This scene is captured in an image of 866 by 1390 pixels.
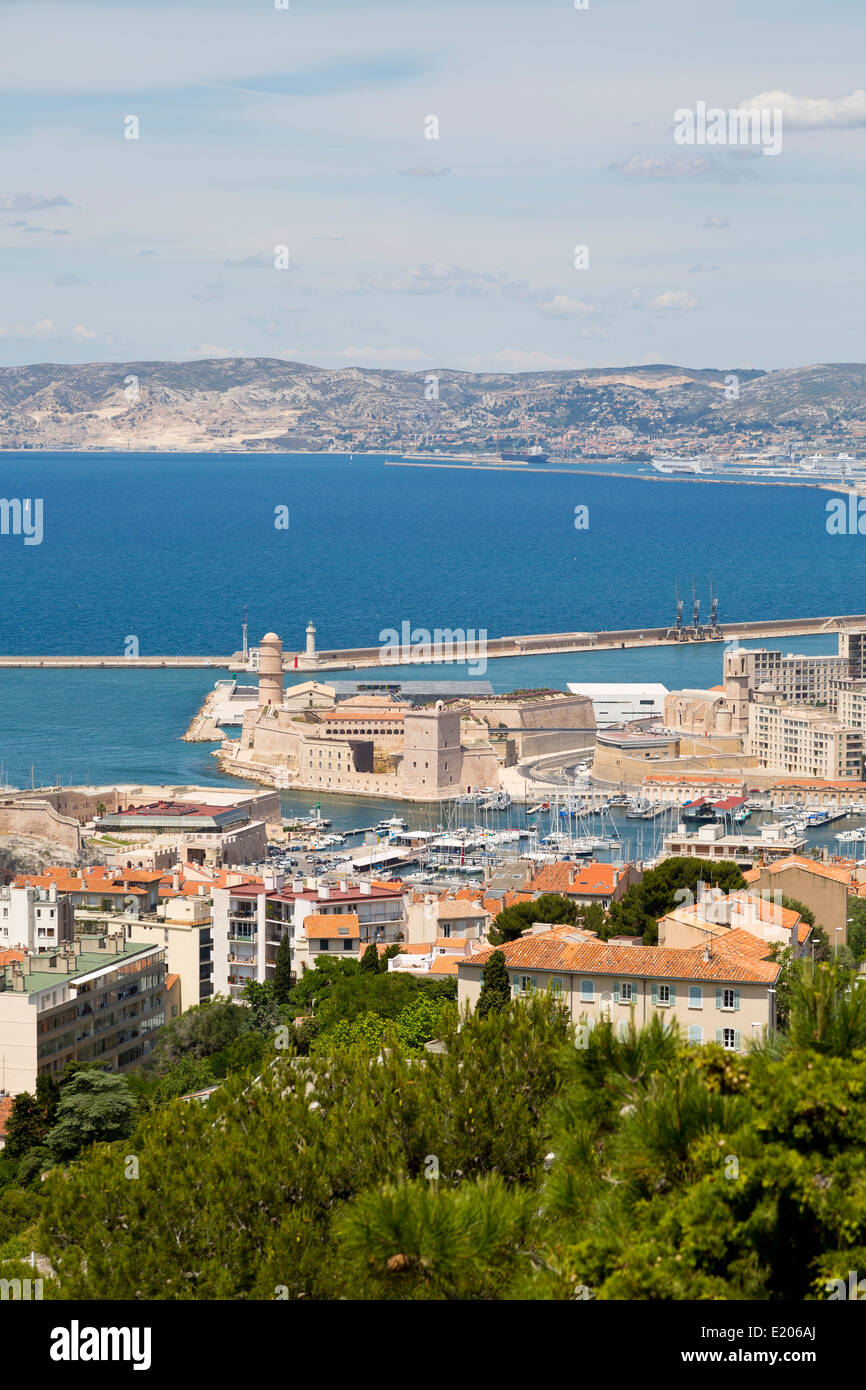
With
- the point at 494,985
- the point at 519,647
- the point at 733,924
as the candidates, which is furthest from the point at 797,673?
the point at 494,985

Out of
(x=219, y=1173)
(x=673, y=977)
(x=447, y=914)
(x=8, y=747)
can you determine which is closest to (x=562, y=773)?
(x=8, y=747)

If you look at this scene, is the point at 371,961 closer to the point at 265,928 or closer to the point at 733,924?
the point at 265,928

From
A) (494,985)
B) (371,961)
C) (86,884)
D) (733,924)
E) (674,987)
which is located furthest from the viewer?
(86,884)

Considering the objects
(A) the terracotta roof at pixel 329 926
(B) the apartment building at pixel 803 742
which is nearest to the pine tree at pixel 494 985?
(A) the terracotta roof at pixel 329 926

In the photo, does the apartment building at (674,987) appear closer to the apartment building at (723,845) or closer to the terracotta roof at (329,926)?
the terracotta roof at (329,926)
